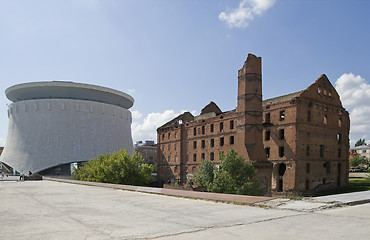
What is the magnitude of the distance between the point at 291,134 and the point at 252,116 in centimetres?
511

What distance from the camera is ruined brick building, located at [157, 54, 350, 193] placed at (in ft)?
113

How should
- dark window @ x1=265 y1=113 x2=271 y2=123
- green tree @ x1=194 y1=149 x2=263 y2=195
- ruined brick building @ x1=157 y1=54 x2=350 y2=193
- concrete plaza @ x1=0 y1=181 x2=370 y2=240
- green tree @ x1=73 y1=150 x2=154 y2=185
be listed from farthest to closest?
dark window @ x1=265 y1=113 x2=271 y2=123 → green tree @ x1=73 y1=150 x2=154 y2=185 → ruined brick building @ x1=157 y1=54 x2=350 y2=193 → green tree @ x1=194 y1=149 x2=263 y2=195 → concrete plaza @ x1=0 y1=181 x2=370 y2=240

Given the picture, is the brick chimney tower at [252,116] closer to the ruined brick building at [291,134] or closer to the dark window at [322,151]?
the ruined brick building at [291,134]

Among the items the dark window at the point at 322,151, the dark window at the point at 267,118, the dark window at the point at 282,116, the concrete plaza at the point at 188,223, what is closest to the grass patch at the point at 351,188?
the dark window at the point at 322,151

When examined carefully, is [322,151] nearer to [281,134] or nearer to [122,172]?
[281,134]

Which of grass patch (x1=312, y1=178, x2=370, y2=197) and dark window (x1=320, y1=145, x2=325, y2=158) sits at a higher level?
dark window (x1=320, y1=145, x2=325, y2=158)

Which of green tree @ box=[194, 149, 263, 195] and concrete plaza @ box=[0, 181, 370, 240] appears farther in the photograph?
green tree @ box=[194, 149, 263, 195]

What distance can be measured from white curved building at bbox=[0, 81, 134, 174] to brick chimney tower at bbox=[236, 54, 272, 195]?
4116 centimetres

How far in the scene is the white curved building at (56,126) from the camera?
62938 mm

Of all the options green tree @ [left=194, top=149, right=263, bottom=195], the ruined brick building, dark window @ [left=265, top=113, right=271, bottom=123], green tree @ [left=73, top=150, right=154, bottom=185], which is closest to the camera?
green tree @ [left=194, top=149, right=263, bottom=195]

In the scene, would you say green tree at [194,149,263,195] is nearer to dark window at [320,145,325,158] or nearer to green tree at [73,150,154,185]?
green tree at [73,150,154,185]

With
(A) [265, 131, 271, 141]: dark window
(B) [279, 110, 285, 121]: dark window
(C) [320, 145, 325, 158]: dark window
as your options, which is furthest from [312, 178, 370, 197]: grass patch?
(B) [279, 110, 285, 121]: dark window

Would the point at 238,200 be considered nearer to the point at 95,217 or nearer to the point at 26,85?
the point at 95,217

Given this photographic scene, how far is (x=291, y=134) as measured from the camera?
114ft
